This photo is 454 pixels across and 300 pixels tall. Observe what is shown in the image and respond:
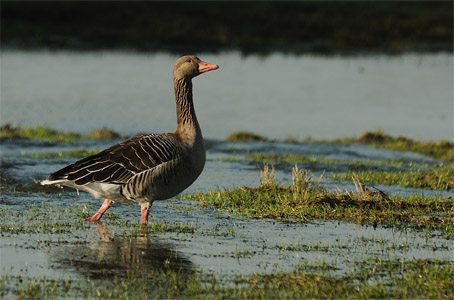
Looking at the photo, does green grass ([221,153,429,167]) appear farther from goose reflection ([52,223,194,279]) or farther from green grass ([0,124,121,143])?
goose reflection ([52,223,194,279])

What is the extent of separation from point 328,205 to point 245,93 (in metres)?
26.1

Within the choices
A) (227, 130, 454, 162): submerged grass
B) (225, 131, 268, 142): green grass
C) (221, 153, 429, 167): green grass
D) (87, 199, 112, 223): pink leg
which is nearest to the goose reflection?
(87, 199, 112, 223): pink leg

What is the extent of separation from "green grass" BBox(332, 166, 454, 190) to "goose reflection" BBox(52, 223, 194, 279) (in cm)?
845

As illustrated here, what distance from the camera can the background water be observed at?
105ft

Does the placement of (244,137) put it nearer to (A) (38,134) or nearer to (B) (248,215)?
(A) (38,134)

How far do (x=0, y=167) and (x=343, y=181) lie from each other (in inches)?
327

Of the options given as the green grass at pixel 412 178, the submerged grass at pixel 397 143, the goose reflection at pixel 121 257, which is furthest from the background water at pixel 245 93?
the goose reflection at pixel 121 257

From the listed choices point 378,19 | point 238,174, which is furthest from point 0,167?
point 378,19

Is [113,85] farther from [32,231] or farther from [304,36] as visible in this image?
[32,231]

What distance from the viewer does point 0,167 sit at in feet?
61.5

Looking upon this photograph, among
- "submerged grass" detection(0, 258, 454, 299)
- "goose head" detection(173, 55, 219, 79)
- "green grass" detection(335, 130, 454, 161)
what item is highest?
"goose head" detection(173, 55, 219, 79)

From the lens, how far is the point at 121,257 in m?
10.4

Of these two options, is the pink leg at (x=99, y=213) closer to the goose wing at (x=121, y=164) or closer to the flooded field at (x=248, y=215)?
the flooded field at (x=248, y=215)

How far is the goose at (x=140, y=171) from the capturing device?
12.2 metres
